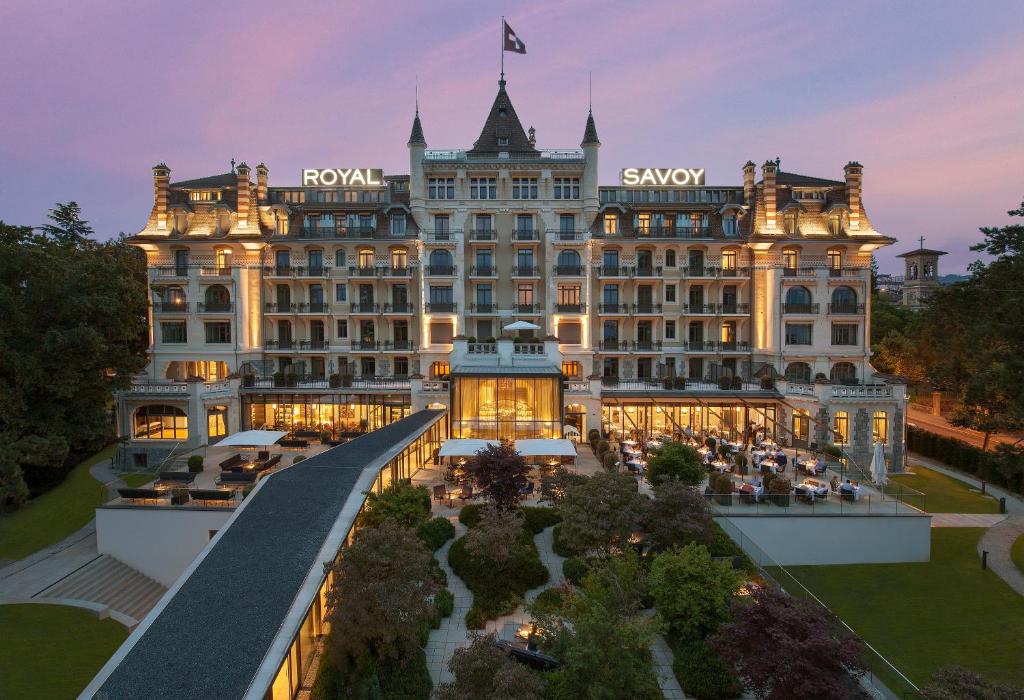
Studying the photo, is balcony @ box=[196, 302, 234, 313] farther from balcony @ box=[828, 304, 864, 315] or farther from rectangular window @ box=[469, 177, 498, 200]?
balcony @ box=[828, 304, 864, 315]

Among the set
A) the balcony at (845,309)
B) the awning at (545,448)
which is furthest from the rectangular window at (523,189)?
the balcony at (845,309)

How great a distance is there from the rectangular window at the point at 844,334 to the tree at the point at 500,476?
3457 centimetres

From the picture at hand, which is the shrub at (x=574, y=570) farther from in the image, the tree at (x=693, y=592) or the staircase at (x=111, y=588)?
the staircase at (x=111, y=588)

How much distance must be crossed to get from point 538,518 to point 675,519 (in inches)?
263

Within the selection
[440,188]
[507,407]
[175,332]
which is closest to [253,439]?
[507,407]

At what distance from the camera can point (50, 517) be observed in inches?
1179

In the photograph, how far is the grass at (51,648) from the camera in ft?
55.4

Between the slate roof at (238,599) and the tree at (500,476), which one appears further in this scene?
the tree at (500,476)

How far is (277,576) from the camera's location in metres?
15.1

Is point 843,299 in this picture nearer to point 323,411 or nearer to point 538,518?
point 538,518

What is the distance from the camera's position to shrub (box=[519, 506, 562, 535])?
75.3 feet

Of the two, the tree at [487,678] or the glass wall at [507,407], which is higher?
the glass wall at [507,407]

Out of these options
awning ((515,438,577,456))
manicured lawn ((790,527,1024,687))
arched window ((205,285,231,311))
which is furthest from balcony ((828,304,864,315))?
arched window ((205,285,231,311))

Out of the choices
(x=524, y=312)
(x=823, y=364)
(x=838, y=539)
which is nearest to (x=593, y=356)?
(x=524, y=312)
